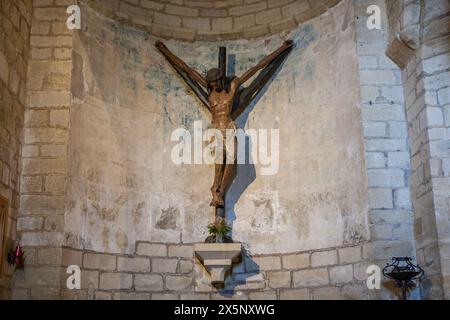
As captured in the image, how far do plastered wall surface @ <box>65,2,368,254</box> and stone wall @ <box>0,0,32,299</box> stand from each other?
18.0 inches

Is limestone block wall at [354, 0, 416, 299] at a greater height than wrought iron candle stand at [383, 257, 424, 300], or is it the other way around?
limestone block wall at [354, 0, 416, 299]

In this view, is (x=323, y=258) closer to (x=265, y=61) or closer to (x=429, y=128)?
(x=429, y=128)

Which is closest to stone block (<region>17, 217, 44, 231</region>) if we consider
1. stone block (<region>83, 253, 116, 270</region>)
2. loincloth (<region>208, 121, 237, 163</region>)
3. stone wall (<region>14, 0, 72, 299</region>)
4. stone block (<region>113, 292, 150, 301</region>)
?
stone wall (<region>14, 0, 72, 299</region>)

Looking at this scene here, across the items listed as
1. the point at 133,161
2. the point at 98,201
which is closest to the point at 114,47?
the point at 133,161

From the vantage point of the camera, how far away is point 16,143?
5520 mm

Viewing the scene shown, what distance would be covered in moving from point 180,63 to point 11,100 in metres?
1.90

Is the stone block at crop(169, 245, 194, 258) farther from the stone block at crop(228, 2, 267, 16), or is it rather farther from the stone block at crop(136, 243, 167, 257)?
the stone block at crop(228, 2, 267, 16)

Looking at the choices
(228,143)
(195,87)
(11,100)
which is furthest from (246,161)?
(11,100)

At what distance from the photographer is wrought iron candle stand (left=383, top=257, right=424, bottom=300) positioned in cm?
504

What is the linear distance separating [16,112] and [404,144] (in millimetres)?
3358

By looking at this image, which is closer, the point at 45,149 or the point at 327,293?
the point at 45,149

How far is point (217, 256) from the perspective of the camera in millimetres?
5941
